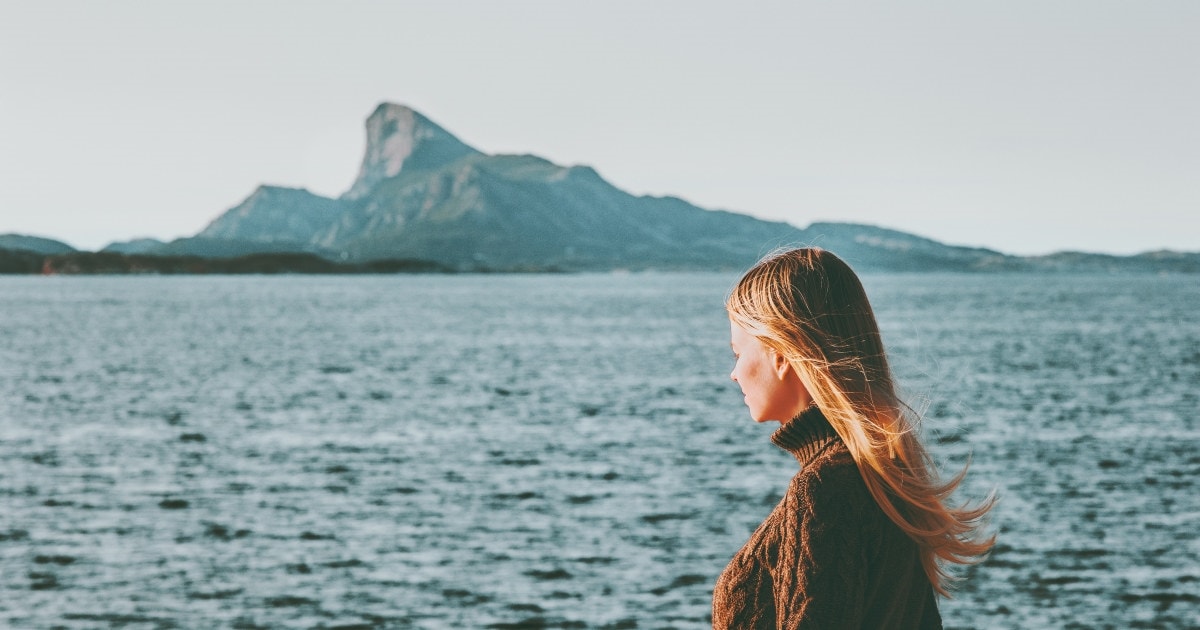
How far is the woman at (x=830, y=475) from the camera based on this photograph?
271cm

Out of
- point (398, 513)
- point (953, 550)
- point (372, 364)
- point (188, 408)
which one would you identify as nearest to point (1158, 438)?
point (398, 513)

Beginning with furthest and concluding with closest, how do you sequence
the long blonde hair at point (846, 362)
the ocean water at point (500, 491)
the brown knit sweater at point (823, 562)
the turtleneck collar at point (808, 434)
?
the ocean water at point (500, 491) → the turtleneck collar at point (808, 434) → the long blonde hair at point (846, 362) → the brown knit sweater at point (823, 562)

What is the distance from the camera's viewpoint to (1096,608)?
1684cm

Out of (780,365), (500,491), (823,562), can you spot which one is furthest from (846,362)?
(500,491)

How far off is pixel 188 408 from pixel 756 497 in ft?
82.3

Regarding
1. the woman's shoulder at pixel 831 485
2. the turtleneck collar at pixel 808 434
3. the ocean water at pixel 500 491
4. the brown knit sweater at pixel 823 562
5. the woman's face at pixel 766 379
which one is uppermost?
the woman's face at pixel 766 379

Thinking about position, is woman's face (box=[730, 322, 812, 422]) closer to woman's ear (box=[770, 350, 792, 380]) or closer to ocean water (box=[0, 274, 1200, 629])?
woman's ear (box=[770, 350, 792, 380])

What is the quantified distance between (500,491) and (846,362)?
2197 cm

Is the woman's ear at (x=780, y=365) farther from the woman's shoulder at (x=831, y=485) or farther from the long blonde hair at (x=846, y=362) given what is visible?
the woman's shoulder at (x=831, y=485)

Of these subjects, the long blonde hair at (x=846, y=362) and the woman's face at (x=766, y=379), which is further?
the woman's face at (x=766, y=379)

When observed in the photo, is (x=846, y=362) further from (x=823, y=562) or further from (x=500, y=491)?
(x=500, y=491)

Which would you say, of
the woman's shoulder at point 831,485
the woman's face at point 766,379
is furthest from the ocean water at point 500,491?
the woman's shoulder at point 831,485

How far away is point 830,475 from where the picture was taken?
9.09ft

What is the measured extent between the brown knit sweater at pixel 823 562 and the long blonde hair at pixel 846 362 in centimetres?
5
